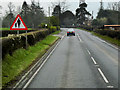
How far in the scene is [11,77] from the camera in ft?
29.0

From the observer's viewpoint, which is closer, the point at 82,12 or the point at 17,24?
the point at 17,24

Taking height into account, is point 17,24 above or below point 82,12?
below

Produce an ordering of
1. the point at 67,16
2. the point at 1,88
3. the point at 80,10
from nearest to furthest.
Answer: the point at 1,88
the point at 80,10
the point at 67,16

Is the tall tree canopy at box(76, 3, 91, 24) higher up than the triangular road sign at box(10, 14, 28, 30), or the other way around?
the tall tree canopy at box(76, 3, 91, 24)

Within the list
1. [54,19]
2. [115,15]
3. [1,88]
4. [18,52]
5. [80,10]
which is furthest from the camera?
[80,10]

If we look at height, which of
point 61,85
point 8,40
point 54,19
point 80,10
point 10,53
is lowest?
point 61,85

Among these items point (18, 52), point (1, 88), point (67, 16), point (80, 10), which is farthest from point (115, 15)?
point (1, 88)

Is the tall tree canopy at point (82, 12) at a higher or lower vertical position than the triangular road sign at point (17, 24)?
higher

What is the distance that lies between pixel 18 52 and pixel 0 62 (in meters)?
3.97

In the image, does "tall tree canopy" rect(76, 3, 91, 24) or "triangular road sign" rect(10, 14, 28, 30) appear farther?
"tall tree canopy" rect(76, 3, 91, 24)

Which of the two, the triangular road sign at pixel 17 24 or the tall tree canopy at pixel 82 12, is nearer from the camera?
the triangular road sign at pixel 17 24

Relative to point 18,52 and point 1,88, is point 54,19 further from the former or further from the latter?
point 1,88

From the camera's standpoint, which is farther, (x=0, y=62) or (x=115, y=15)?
(x=115, y=15)

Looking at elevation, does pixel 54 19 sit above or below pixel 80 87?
above
